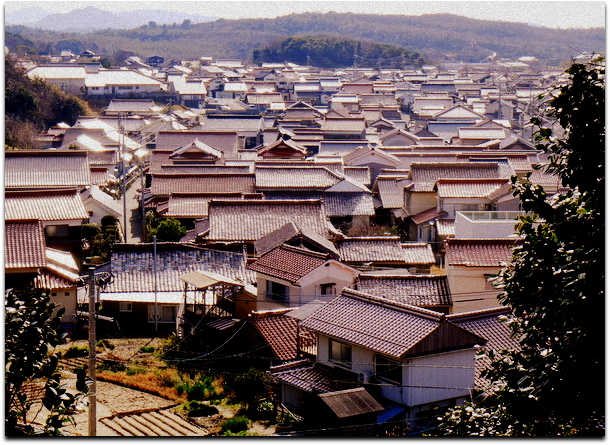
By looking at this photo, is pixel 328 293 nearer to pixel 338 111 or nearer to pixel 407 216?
pixel 407 216

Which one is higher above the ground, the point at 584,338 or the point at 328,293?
the point at 584,338

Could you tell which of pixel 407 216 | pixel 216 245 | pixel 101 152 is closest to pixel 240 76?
pixel 101 152

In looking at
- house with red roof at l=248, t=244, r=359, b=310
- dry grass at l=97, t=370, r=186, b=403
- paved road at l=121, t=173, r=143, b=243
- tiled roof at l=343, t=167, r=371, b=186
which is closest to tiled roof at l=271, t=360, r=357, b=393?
dry grass at l=97, t=370, r=186, b=403

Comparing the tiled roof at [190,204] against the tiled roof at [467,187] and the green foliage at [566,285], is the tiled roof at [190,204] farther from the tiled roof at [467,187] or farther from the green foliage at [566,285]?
the green foliage at [566,285]

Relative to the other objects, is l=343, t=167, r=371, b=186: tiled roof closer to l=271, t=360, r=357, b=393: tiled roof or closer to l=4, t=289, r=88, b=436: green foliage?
l=271, t=360, r=357, b=393: tiled roof

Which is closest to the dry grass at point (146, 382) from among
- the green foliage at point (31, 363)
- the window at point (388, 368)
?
the window at point (388, 368)

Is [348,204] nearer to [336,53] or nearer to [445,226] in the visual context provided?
[445,226]

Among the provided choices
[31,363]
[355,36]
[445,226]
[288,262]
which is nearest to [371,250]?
[288,262]
